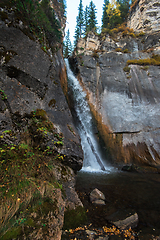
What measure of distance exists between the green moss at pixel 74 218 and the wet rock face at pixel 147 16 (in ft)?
88.5

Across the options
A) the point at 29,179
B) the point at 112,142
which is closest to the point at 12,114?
the point at 29,179

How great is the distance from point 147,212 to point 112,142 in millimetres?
7930

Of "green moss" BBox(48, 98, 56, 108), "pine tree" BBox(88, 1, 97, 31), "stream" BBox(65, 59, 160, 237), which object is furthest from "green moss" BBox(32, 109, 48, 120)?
"pine tree" BBox(88, 1, 97, 31)

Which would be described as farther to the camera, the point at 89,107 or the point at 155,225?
the point at 89,107

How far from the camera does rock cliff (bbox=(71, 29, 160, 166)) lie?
11.4 m

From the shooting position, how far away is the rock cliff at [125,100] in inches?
449

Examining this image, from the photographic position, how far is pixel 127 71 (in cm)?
1502

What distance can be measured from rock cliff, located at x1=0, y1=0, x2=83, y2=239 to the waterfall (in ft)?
17.6

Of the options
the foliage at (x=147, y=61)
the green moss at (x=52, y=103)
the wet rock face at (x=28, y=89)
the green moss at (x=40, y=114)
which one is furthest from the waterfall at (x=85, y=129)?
the foliage at (x=147, y=61)

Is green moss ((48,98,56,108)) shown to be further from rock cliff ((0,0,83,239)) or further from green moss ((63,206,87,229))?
green moss ((63,206,87,229))

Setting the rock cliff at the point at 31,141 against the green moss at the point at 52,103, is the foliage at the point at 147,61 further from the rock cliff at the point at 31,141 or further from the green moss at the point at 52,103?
the green moss at the point at 52,103

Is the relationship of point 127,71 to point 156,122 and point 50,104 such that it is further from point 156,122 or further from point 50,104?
point 50,104

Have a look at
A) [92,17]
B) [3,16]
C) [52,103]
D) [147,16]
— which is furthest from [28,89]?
[92,17]

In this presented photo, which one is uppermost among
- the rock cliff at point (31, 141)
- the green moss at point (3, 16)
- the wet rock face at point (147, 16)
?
the wet rock face at point (147, 16)
